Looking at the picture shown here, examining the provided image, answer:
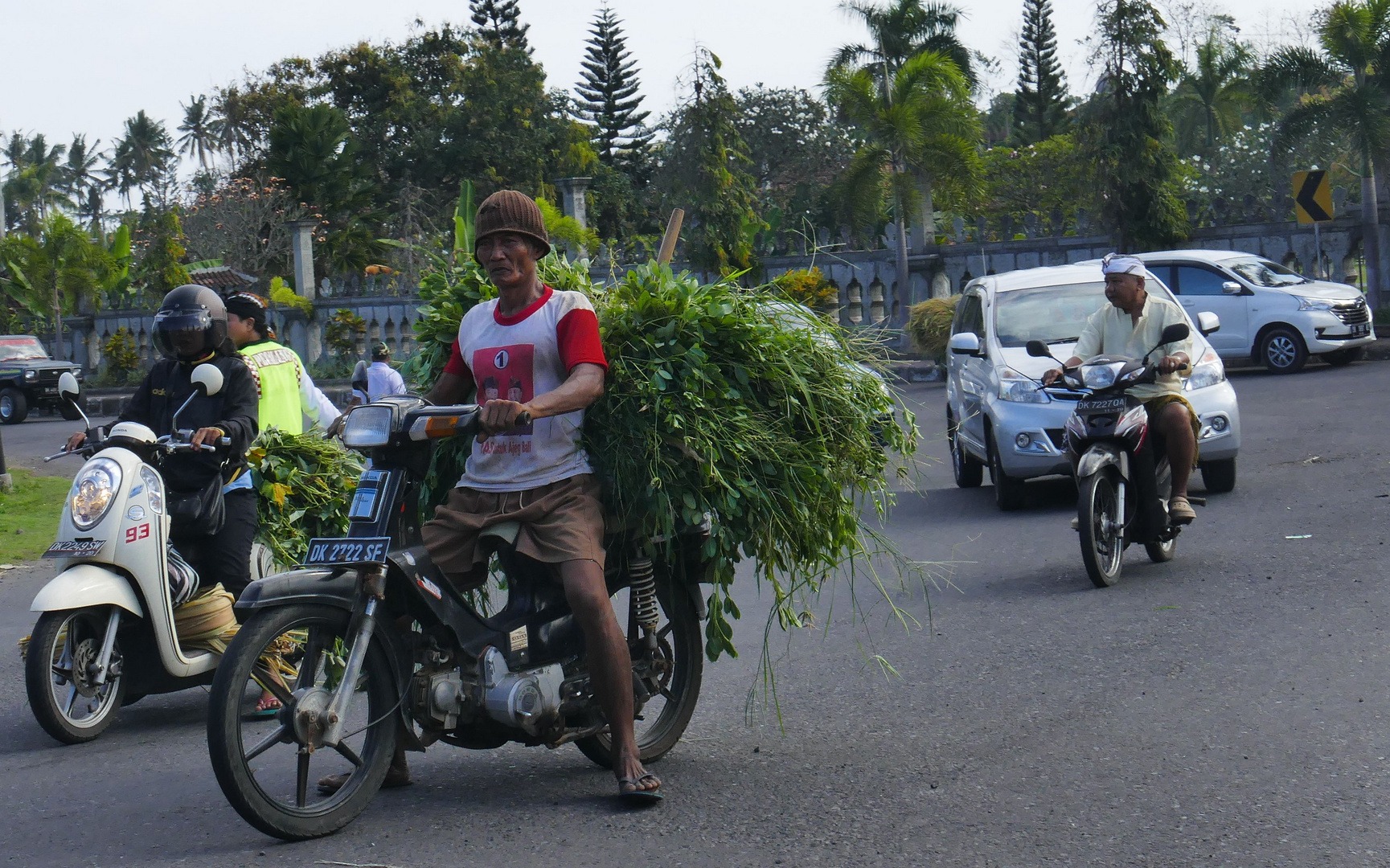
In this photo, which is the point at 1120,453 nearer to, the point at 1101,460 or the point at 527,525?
the point at 1101,460

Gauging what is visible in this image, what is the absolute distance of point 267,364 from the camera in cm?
668

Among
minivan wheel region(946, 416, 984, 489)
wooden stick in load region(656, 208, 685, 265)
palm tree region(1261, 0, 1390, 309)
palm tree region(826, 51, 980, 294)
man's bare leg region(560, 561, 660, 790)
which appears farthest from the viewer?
palm tree region(826, 51, 980, 294)

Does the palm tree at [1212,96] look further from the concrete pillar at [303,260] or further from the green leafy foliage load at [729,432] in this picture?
the green leafy foliage load at [729,432]

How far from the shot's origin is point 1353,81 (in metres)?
27.1

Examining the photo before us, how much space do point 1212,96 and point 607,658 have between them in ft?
186

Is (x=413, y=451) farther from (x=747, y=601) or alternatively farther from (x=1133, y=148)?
(x=1133, y=148)

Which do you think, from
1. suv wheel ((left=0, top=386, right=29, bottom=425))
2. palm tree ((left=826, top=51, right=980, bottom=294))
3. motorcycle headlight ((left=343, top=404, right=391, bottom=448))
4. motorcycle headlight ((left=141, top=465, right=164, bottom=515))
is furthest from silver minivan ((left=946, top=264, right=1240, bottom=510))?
suv wheel ((left=0, top=386, right=29, bottom=425))

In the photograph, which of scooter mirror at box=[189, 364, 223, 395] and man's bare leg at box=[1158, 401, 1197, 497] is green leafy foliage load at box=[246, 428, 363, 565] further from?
man's bare leg at box=[1158, 401, 1197, 497]

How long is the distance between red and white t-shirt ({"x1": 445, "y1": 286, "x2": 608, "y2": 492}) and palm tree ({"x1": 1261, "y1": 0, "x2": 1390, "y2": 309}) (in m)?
24.5

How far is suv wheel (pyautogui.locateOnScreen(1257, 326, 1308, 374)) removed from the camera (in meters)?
20.5

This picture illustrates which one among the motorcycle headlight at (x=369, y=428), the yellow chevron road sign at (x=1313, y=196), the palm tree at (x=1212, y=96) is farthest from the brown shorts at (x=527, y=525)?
the palm tree at (x=1212, y=96)

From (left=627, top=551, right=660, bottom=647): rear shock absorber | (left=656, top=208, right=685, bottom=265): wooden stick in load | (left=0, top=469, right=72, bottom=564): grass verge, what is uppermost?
(left=656, top=208, right=685, bottom=265): wooden stick in load

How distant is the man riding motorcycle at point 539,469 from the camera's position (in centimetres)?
444

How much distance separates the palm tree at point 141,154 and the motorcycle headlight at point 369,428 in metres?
101
